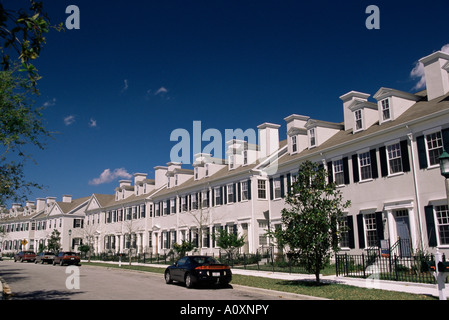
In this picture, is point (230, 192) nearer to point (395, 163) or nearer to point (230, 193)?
point (230, 193)

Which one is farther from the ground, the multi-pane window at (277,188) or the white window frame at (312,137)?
the white window frame at (312,137)

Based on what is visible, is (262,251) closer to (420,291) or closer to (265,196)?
(265,196)

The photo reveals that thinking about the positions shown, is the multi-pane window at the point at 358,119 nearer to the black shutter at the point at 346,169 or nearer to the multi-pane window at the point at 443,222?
the black shutter at the point at 346,169

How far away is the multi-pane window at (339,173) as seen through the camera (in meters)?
25.1

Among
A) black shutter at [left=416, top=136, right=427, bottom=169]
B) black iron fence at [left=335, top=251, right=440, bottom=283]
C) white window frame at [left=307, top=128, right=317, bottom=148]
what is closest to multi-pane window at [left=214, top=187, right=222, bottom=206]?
white window frame at [left=307, top=128, right=317, bottom=148]

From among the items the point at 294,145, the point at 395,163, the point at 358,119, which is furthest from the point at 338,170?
the point at 294,145

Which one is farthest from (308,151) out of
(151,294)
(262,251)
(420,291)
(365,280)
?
(151,294)

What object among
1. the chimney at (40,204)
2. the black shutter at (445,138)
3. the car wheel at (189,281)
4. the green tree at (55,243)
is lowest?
the car wheel at (189,281)

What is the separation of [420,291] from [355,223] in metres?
10.0

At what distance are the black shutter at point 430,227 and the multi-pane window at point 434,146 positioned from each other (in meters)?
2.34

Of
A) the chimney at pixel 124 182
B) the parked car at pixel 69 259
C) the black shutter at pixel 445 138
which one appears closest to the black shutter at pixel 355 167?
the black shutter at pixel 445 138
